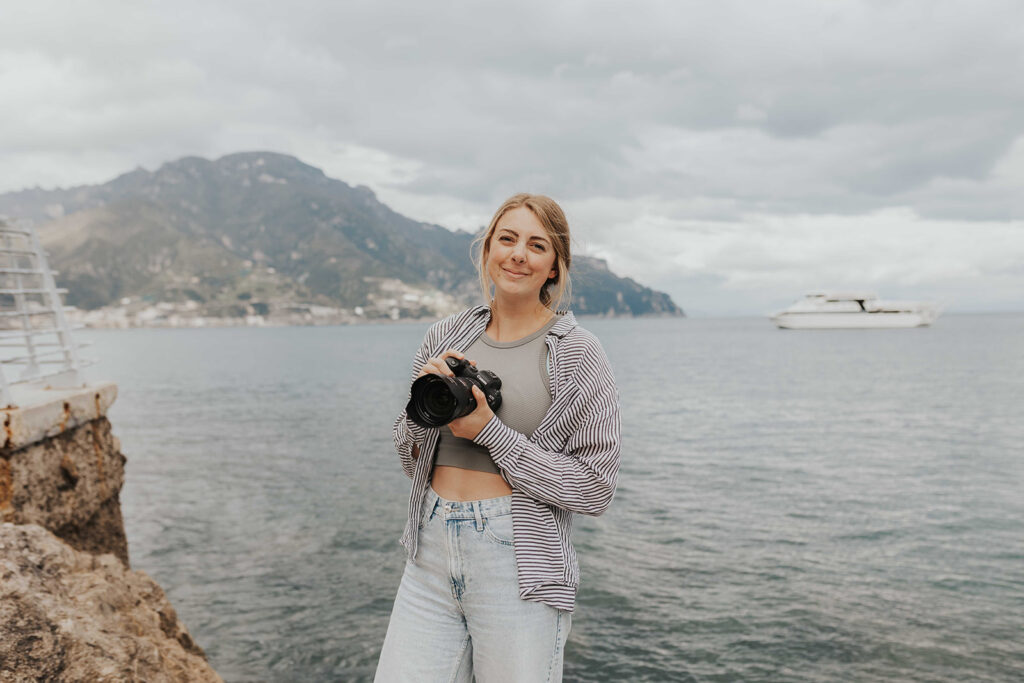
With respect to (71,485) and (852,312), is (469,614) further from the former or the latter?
(852,312)

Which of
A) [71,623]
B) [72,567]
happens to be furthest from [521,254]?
[72,567]

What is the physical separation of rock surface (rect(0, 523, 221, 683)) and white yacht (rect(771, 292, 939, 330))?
13821 cm

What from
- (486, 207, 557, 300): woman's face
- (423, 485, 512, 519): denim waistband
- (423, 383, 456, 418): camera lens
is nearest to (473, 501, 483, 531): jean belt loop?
(423, 485, 512, 519): denim waistband

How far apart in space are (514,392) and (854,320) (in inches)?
5516

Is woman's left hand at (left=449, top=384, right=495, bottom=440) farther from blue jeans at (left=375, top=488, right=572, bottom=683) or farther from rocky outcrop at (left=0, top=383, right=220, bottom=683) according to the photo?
rocky outcrop at (left=0, top=383, right=220, bottom=683)

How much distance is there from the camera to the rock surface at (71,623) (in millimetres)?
3059

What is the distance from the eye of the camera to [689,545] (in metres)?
12.1

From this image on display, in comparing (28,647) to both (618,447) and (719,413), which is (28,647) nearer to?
(618,447)

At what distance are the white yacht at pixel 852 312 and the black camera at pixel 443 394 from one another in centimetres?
13891

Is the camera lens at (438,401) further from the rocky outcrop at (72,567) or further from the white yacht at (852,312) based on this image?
the white yacht at (852,312)

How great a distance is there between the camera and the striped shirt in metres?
2.17

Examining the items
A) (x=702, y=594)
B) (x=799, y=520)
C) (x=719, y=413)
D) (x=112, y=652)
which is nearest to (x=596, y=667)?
(x=702, y=594)

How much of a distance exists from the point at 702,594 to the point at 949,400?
3152 centimetres

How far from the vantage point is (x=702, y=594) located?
9789 mm
